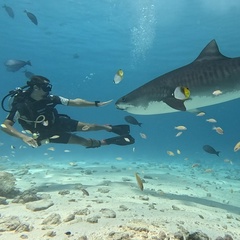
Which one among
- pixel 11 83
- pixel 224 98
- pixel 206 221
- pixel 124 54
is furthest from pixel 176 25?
pixel 11 83

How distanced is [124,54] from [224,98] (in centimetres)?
4203

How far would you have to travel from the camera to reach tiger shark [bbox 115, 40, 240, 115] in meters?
6.61

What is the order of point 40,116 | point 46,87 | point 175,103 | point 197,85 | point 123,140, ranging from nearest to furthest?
point 175,103 < point 197,85 < point 40,116 < point 46,87 < point 123,140

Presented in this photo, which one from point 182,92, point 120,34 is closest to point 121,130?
point 182,92

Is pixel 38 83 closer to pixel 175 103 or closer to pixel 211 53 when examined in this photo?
pixel 175 103

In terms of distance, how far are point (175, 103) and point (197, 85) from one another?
0.81 meters

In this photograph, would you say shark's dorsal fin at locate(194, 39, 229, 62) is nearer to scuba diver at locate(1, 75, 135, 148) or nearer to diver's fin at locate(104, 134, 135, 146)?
scuba diver at locate(1, 75, 135, 148)

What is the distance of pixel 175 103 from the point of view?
6285 mm

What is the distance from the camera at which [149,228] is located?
12.1 ft

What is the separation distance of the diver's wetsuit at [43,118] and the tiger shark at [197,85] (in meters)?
Answer: 2.15

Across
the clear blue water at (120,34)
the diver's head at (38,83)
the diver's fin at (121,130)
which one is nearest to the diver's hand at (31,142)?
the diver's head at (38,83)

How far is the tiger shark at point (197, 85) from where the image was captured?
6.61 m

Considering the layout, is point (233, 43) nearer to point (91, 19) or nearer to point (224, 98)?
point (91, 19)

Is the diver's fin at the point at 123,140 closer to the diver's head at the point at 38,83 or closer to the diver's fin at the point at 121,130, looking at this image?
the diver's fin at the point at 121,130
